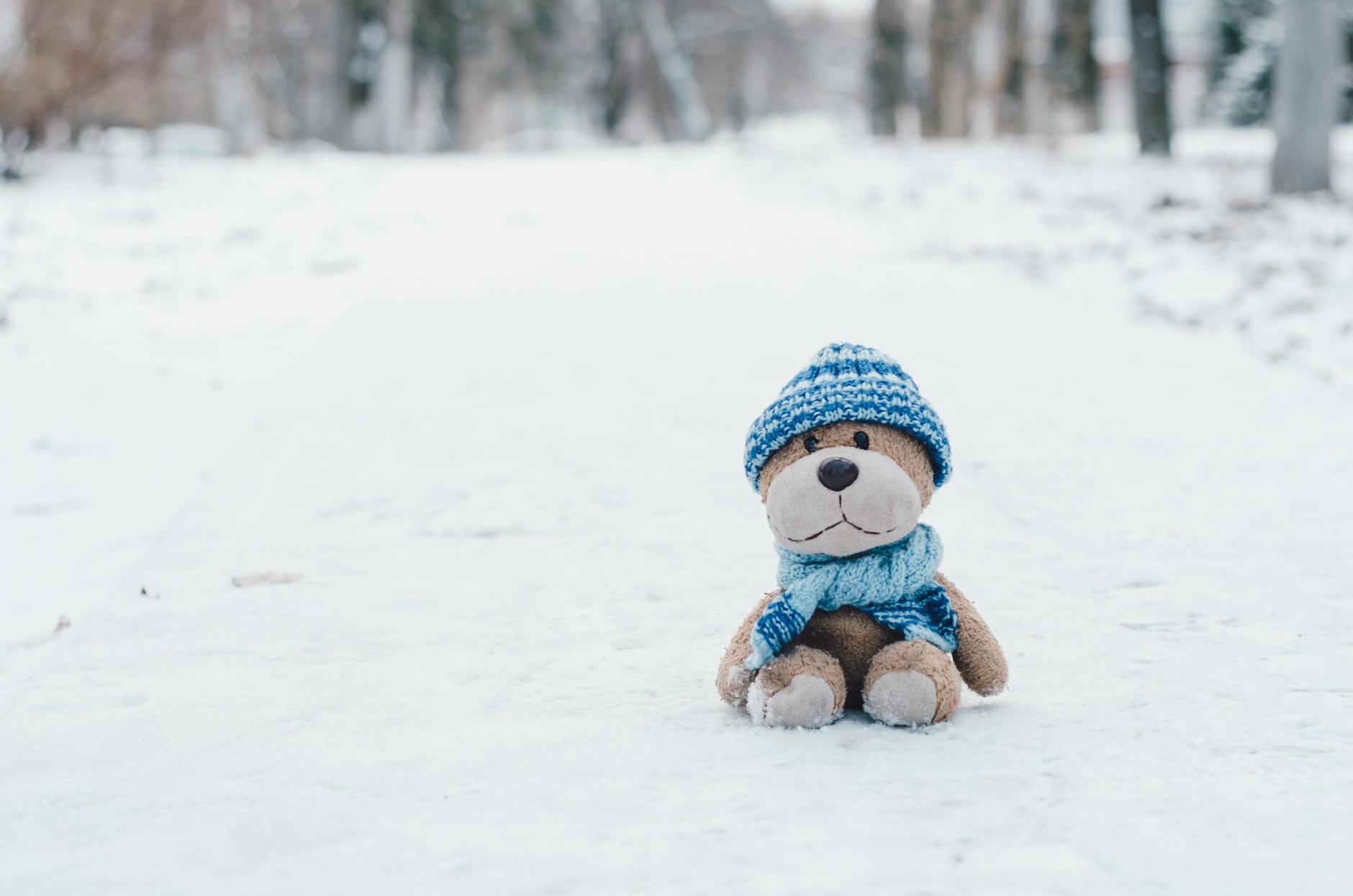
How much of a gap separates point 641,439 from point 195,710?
9.20ft

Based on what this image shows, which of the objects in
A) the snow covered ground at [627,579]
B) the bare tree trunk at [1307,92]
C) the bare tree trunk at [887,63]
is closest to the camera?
the snow covered ground at [627,579]

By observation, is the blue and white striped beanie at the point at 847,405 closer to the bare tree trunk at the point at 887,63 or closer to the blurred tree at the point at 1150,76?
the blurred tree at the point at 1150,76

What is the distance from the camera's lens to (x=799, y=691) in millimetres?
2498

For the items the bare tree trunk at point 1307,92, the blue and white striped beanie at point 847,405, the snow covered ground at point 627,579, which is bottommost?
the snow covered ground at point 627,579

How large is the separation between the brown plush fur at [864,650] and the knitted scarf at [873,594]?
0.03 meters

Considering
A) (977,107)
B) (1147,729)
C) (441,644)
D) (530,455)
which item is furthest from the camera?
(977,107)

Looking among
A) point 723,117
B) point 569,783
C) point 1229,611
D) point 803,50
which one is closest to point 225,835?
point 569,783

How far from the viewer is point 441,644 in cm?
317

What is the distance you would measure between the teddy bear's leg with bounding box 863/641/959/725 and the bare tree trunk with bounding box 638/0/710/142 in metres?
37.6

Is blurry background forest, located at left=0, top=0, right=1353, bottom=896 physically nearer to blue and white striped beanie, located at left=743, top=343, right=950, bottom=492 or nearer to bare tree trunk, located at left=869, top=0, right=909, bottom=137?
blue and white striped beanie, located at left=743, top=343, right=950, bottom=492

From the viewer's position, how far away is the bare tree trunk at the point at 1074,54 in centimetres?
2606

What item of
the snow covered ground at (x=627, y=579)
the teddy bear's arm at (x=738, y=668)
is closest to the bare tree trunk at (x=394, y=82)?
the snow covered ground at (x=627, y=579)

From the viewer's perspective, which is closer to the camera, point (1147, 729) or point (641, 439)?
point (1147, 729)

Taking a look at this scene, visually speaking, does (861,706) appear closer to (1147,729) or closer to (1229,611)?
(1147,729)
